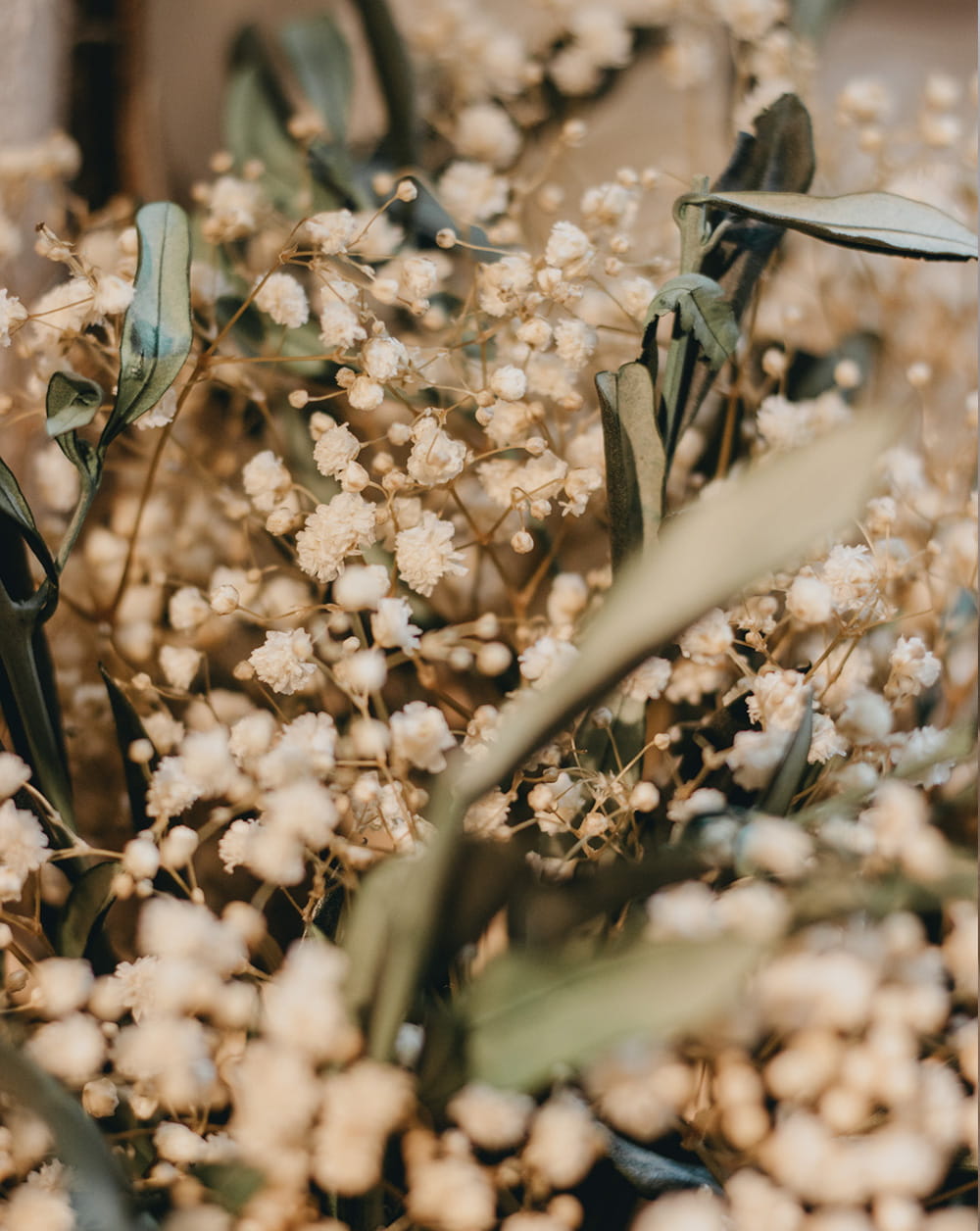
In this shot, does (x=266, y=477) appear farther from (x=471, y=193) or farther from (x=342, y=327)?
(x=471, y=193)

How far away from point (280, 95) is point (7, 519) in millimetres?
394

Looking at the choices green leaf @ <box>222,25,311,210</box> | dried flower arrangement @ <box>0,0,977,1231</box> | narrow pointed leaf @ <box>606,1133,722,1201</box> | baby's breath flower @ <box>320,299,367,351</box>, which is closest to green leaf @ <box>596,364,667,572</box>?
dried flower arrangement @ <box>0,0,977,1231</box>

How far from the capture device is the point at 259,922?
35cm

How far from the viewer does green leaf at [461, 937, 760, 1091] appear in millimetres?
267

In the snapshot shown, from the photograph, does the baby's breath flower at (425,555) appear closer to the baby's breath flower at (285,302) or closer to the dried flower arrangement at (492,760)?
the dried flower arrangement at (492,760)

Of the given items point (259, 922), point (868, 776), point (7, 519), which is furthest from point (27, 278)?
point (868, 776)

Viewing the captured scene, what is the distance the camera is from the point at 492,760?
27 cm

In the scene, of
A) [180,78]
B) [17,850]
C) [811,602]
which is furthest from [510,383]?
[180,78]

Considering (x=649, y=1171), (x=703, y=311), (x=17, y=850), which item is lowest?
(x=649, y=1171)

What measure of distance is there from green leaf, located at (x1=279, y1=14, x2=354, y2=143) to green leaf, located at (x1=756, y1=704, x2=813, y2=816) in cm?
44

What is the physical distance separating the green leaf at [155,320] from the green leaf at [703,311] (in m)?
0.18

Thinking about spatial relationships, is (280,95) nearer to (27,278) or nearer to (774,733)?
(27,278)

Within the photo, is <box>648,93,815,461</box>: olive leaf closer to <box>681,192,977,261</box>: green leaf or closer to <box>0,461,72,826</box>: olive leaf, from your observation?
<box>681,192,977,261</box>: green leaf

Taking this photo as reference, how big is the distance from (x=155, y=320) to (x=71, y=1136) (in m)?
0.28
